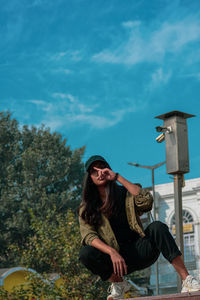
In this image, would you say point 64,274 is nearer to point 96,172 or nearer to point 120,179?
point 96,172

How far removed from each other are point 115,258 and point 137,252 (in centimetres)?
30

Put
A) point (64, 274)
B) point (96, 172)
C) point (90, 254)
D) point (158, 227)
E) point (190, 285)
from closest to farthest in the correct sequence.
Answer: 1. point (190, 285)
2. point (158, 227)
3. point (90, 254)
4. point (96, 172)
5. point (64, 274)

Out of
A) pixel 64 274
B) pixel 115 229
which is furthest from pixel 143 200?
pixel 64 274

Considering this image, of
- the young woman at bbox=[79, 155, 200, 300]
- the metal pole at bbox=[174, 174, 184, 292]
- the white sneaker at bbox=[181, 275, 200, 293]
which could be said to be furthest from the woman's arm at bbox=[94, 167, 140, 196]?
the metal pole at bbox=[174, 174, 184, 292]

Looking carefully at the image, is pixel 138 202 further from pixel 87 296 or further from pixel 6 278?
pixel 6 278

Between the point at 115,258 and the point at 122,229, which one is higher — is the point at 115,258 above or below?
below

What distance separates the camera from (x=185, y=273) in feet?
13.7

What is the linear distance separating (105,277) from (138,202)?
778mm

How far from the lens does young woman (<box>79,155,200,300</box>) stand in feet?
13.9

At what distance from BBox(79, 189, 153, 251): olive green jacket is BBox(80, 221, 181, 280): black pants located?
3.4 inches

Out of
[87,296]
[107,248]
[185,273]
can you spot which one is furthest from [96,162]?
[87,296]

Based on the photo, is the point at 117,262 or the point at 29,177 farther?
the point at 29,177

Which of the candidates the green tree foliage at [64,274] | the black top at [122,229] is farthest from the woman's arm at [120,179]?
the green tree foliage at [64,274]

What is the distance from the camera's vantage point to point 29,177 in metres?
30.3
